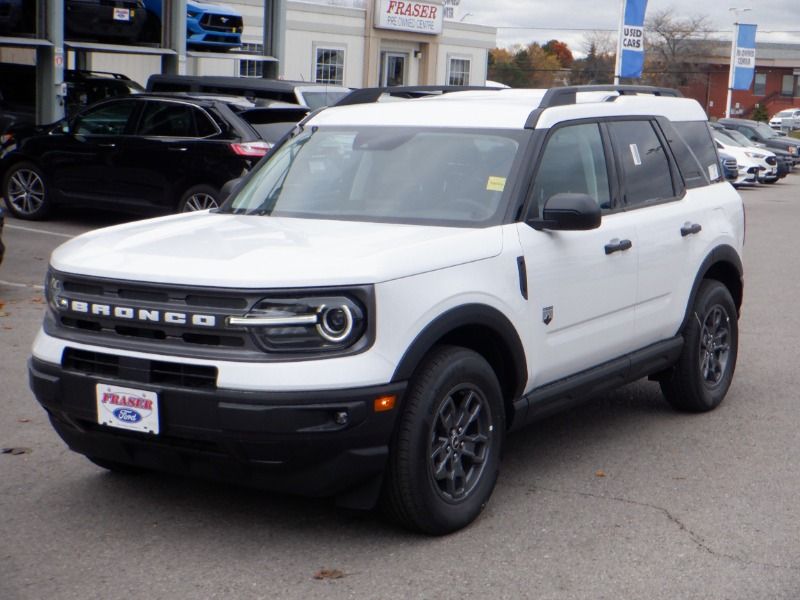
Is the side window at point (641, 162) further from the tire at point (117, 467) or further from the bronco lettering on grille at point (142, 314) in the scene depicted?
the tire at point (117, 467)

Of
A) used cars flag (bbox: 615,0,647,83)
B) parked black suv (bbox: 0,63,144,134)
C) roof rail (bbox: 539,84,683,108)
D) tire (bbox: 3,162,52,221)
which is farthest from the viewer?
used cars flag (bbox: 615,0,647,83)

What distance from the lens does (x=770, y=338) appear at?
9.73 m

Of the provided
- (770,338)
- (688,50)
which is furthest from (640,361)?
(688,50)

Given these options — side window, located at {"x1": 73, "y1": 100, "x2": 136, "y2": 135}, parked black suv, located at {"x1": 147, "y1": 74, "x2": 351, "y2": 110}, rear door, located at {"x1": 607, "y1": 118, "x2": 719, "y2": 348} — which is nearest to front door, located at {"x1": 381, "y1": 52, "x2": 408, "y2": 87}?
parked black suv, located at {"x1": 147, "y1": 74, "x2": 351, "y2": 110}

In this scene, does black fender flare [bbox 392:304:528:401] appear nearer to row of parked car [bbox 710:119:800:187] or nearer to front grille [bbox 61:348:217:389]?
front grille [bbox 61:348:217:389]

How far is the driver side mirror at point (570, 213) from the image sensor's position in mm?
5348

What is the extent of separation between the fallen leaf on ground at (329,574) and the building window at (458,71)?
1391 inches

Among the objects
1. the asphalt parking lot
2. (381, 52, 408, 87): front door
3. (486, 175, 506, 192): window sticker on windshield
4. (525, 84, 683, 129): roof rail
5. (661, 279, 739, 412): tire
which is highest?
(381, 52, 408, 87): front door

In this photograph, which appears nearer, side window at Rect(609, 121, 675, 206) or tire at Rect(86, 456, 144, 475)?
tire at Rect(86, 456, 144, 475)

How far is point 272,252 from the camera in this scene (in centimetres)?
472

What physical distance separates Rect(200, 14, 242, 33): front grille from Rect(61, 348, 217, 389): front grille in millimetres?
17427

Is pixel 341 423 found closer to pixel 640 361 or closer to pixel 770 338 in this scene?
pixel 640 361

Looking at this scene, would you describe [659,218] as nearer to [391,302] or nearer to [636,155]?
[636,155]

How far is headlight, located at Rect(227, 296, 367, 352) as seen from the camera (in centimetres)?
442
